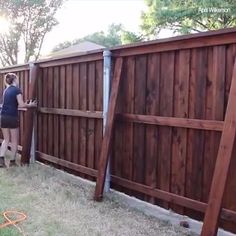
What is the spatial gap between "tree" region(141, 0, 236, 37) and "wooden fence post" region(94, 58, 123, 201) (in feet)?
43.8

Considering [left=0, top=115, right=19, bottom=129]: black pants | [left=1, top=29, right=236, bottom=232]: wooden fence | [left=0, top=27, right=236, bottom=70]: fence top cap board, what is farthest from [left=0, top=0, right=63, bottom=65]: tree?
[left=1, top=29, right=236, bottom=232]: wooden fence

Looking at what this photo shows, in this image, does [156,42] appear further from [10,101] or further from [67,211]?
[10,101]

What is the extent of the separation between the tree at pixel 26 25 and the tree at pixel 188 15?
5413 millimetres

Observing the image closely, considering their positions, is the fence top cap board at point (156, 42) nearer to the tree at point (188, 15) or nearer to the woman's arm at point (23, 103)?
the woman's arm at point (23, 103)

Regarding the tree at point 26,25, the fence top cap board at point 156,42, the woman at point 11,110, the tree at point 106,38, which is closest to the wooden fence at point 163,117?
the fence top cap board at point 156,42

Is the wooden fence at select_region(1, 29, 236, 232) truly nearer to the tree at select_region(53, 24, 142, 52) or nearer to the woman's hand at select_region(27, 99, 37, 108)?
the woman's hand at select_region(27, 99, 37, 108)

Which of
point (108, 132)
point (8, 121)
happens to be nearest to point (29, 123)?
point (8, 121)

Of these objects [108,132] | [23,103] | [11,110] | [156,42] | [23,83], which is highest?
[156,42]

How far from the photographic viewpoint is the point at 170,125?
4266 millimetres

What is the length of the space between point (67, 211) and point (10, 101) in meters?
3.24

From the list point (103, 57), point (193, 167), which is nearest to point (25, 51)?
point (103, 57)

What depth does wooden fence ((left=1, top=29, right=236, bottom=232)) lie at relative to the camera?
376 cm

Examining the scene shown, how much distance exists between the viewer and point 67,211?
182 inches

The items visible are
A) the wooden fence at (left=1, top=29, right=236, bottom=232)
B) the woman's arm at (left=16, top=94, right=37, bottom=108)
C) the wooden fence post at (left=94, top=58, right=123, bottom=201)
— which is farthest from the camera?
the woman's arm at (left=16, top=94, right=37, bottom=108)
